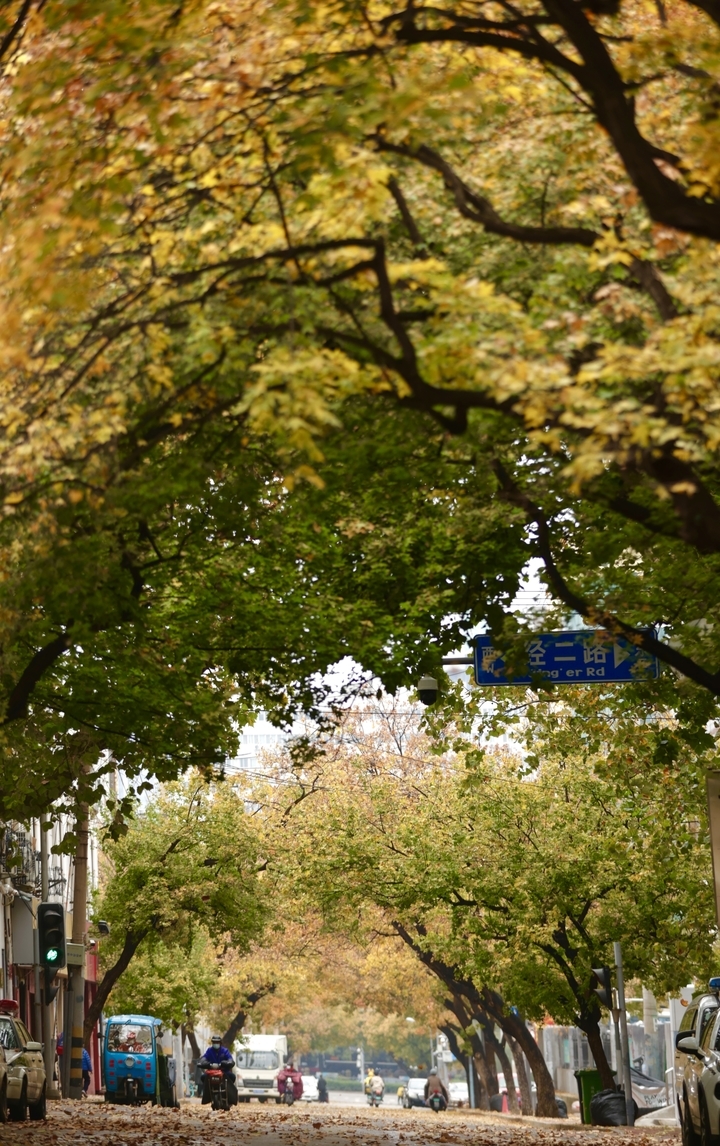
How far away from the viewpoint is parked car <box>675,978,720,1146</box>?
17.6m

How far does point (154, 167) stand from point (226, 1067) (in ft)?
109

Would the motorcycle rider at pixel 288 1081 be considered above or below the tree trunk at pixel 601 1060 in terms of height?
below

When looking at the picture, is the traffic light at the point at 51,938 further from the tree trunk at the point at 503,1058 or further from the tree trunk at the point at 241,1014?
the tree trunk at the point at 241,1014

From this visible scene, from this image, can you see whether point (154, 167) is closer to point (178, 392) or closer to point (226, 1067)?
point (178, 392)

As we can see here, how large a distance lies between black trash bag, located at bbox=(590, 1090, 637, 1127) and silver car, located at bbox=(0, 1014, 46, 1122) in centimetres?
1053

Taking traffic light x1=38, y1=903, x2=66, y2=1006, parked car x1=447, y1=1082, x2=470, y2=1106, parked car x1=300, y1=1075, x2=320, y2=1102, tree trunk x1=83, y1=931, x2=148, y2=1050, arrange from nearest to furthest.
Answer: traffic light x1=38, y1=903, x2=66, y2=1006 < tree trunk x1=83, y1=931, x2=148, y2=1050 < parked car x1=447, y1=1082, x2=470, y2=1106 < parked car x1=300, y1=1075, x2=320, y2=1102

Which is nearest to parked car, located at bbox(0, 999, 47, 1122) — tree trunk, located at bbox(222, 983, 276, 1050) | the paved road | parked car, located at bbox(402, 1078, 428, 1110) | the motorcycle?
the paved road

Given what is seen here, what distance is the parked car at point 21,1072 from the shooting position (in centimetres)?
2308

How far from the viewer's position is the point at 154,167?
9.56 metres

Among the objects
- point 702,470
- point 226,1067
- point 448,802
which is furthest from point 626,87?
point 226,1067

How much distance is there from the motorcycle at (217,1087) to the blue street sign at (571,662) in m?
25.2

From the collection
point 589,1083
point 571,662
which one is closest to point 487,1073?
point 589,1083

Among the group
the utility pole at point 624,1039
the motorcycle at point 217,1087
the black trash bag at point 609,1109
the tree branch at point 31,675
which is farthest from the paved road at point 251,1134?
the motorcycle at point 217,1087

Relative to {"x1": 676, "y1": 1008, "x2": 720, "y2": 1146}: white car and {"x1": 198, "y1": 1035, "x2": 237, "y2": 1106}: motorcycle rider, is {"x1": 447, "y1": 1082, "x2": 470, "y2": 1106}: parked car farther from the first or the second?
{"x1": 676, "y1": 1008, "x2": 720, "y2": 1146}: white car
